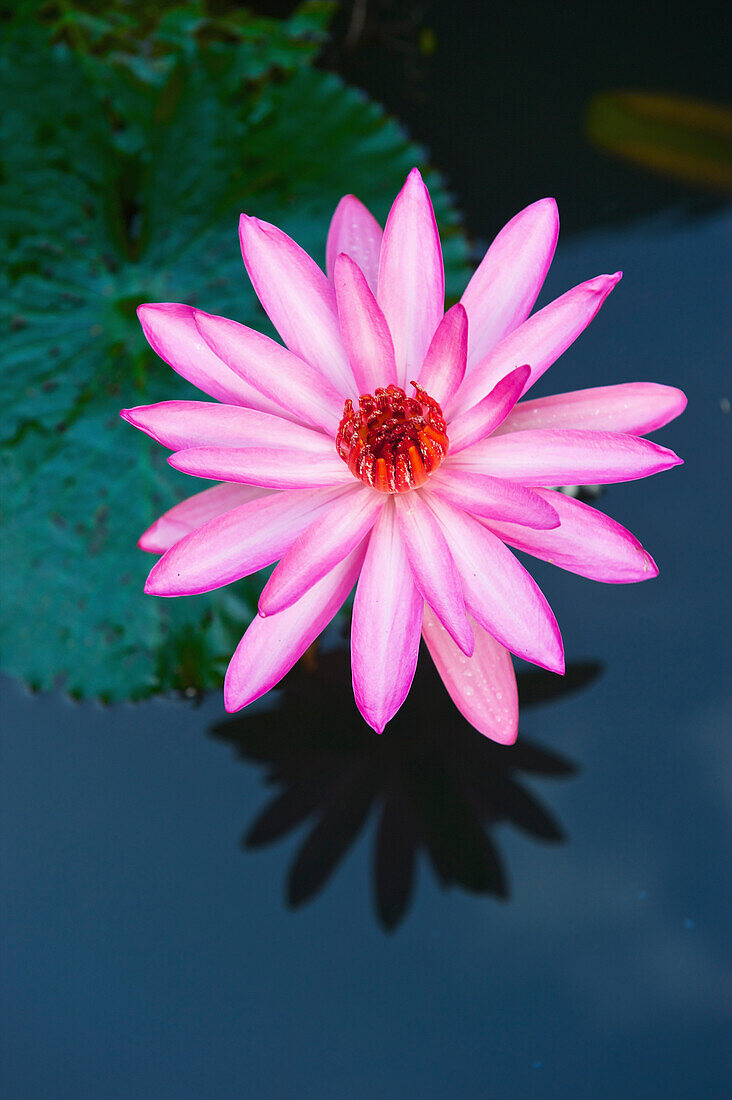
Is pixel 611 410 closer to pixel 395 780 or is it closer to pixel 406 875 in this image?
pixel 395 780

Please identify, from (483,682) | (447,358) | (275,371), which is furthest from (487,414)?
(483,682)

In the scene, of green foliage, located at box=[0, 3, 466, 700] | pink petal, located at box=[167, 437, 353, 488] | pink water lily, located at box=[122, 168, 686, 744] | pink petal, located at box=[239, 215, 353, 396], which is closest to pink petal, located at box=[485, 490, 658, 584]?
pink water lily, located at box=[122, 168, 686, 744]

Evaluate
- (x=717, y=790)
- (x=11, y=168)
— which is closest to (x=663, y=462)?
(x=717, y=790)

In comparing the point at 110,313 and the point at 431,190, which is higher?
the point at 431,190

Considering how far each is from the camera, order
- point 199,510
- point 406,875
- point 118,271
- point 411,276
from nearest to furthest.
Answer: point 411,276, point 199,510, point 406,875, point 118,271

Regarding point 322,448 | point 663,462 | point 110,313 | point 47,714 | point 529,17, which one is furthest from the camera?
point 529,17

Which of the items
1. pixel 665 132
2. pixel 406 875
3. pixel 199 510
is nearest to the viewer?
pixel 199 510

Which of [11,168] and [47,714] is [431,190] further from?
[47,714]
